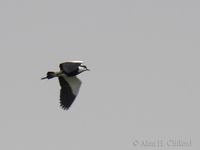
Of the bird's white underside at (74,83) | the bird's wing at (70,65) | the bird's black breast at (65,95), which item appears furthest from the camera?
the bird's white underside at (74,83)

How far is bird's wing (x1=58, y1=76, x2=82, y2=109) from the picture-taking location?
23188mm

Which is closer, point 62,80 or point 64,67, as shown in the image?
point 64,67

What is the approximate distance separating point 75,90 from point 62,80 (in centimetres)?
72

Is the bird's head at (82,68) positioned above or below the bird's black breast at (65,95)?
above

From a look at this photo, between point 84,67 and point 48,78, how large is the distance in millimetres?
1592

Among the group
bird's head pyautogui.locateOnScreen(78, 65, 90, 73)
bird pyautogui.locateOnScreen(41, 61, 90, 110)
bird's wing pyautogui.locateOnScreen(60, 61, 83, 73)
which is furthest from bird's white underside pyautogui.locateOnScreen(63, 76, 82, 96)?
bird's wing pyautogui.locateOnScreen(60, 61, 83, 73)

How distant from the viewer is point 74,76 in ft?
77.3

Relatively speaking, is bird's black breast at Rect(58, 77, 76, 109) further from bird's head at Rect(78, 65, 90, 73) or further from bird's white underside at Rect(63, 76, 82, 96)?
bird's head at Rect(78, 65, 90, 73)

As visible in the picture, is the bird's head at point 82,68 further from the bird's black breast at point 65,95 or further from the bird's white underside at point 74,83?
the bird's black breast at point 65,95

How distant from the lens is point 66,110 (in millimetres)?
23094

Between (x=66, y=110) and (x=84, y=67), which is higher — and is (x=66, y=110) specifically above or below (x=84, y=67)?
below

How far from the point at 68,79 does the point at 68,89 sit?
1.43 feet

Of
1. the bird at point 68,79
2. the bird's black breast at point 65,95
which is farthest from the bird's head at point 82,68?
the bird's black breast at point 65,95

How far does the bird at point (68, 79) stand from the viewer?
73.4 ft
